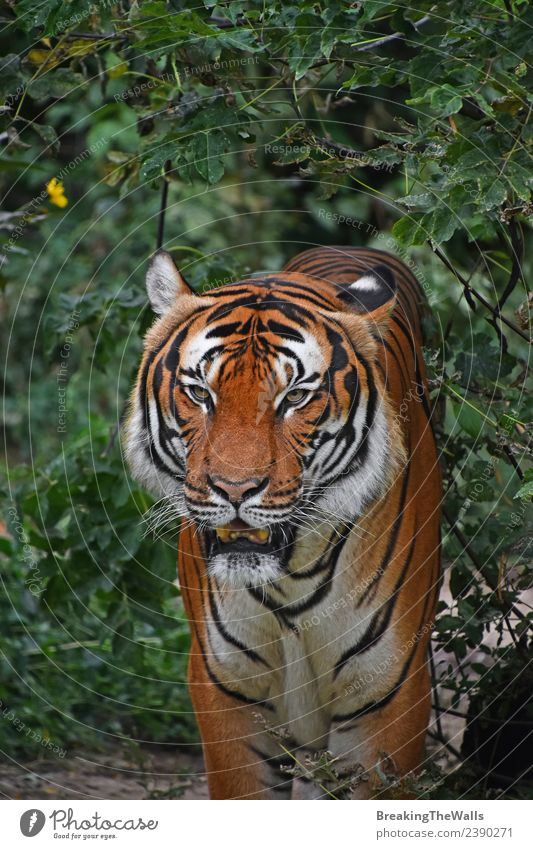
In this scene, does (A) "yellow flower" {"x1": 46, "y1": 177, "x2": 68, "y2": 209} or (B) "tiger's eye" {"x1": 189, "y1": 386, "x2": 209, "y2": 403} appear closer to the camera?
(B) "tiger's eye" {"x1": 189, "y1": 386, "x2": 209, "y2": 403}

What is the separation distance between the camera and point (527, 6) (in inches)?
114

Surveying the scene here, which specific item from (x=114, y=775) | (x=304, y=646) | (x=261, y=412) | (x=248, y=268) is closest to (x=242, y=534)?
(x=261, y=412)

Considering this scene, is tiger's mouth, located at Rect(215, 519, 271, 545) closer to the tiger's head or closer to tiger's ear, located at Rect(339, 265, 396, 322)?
the tiger's head

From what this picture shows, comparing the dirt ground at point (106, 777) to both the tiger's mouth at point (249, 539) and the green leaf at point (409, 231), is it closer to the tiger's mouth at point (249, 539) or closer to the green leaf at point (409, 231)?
the tiger's mouth at point (249, 539)

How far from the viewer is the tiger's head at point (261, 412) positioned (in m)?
2.67

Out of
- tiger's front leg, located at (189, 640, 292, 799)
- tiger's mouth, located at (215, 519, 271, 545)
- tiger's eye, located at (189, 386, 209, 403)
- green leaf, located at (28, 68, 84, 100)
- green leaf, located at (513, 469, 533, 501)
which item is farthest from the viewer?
green leaf, located at (28, 68, 84, 100)

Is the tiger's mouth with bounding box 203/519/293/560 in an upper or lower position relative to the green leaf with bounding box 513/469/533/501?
lower

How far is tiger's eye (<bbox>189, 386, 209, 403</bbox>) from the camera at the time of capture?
2.79 m

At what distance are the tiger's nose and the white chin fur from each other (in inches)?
8.2

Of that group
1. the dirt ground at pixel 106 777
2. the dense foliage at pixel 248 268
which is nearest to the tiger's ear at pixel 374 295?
the dense foliage at pixel 248 268

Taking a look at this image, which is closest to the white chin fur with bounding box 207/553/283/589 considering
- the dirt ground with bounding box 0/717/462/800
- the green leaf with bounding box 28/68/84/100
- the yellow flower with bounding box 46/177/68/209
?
the dirt ground with bounding box 0/717/462/800

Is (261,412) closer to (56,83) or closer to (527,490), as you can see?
(527,490)
